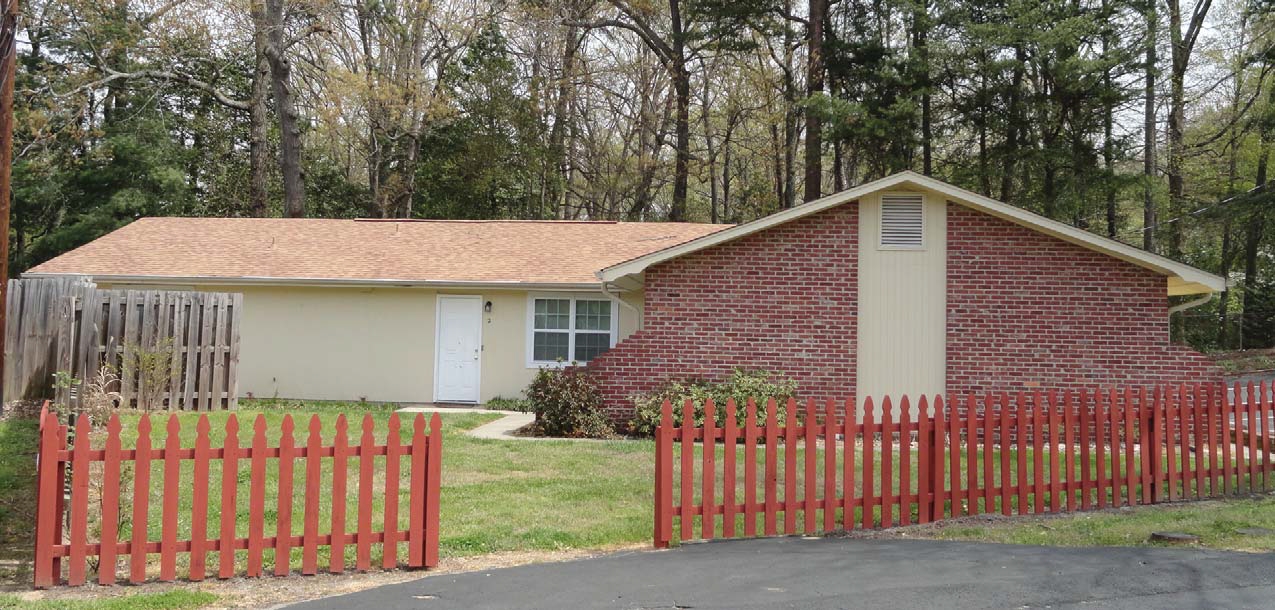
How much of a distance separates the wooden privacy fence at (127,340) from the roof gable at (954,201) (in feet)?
22.2

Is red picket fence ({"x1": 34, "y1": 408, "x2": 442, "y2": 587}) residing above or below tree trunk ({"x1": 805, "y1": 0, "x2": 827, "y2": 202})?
below

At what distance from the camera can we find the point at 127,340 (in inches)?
603

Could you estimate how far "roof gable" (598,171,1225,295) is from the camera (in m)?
13.5

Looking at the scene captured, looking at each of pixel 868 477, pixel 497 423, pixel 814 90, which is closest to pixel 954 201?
pixel 868 477

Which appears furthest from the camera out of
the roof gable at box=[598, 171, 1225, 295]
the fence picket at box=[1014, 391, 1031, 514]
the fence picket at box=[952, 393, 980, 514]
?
the roof gable at box=[598, 171, 1225, 295]

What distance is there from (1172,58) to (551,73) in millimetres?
19948

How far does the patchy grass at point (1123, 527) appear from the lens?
24.8 ft

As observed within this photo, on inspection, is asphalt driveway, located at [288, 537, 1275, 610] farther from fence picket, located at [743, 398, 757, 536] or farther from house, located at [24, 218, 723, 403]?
house, located at [24, 218, 723, 403]

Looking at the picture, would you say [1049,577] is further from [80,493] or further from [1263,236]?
[1263,236]

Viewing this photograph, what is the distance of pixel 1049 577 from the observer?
20.8 feet

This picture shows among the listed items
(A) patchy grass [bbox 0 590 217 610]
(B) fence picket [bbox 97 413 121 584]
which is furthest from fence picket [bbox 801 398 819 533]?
(B) fence picket [bbox 97 413 121 584]

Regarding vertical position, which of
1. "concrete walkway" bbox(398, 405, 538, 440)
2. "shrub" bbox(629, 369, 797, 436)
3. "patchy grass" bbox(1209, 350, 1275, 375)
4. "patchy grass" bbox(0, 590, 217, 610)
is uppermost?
"patchy grass" bbox(1209, 350, 1275, 375)

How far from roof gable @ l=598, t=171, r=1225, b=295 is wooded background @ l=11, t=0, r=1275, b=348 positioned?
1286cm

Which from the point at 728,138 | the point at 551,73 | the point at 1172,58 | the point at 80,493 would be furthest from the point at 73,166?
the point at 1172,58
